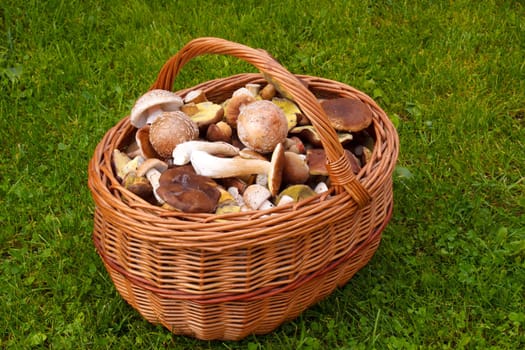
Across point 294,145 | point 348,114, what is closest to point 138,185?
point 294,145

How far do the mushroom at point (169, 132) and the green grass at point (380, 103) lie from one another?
66 centimetres

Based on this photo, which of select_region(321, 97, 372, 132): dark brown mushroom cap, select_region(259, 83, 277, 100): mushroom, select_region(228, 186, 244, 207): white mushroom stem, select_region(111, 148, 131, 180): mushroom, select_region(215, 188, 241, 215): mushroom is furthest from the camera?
select_region(259, 83, 277, 100): mushroom

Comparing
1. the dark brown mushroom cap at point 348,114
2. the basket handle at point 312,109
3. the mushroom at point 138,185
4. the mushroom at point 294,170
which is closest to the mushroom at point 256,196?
the mushroom at point 294,170

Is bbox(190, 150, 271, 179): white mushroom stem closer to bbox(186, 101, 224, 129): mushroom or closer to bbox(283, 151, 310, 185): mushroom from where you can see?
bbox(283, 151, 310, 185): mushroom

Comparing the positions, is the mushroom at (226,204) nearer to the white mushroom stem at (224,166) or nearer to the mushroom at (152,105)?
the white mushroom stem at (224,166)

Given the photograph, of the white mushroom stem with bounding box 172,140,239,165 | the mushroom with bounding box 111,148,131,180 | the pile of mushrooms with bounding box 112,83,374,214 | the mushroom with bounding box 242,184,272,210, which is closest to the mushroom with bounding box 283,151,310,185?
the pile of mushrooms with bounding box 112,83,374,214

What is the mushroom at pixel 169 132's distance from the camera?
2.32m

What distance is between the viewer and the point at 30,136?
3.42m

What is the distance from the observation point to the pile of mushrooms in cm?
218

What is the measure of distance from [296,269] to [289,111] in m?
0.72

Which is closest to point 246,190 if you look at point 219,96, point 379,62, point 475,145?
point 219,96

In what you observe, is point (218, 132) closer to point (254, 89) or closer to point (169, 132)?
point (169, 132)

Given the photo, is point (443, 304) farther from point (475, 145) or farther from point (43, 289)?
point (43, 289)

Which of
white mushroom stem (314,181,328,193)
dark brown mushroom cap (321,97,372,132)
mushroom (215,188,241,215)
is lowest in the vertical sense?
white mushroom stem (314,181,328,193)
